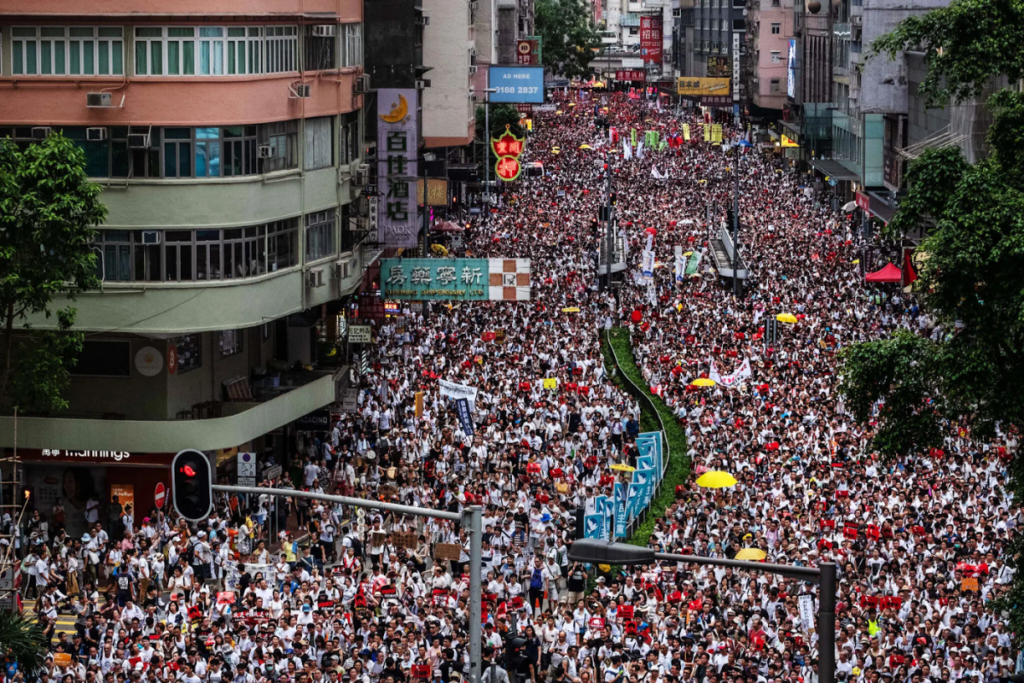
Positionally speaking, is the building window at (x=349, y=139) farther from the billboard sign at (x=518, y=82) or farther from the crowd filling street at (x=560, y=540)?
the billboard sign at (x=518, y=82)

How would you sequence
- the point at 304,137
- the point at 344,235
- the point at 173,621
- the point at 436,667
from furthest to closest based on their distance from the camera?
the point at 344,235 < the point at 304,137 < the point at 173,621 < the point at 436,667

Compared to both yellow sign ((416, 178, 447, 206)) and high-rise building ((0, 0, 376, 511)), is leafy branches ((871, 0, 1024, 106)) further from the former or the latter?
yellow sign ((416, 178, 447, 206))

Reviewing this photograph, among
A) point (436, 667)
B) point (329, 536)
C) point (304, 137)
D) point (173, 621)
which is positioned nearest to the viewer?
point (436, 667)

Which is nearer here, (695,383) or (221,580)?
(221,580)

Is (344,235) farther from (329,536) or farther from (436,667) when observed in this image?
(436,667)

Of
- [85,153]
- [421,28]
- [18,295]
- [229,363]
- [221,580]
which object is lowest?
[221,580]

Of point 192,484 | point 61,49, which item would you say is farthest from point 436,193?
point 192,484

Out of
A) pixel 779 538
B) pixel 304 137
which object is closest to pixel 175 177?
pixel 304 137

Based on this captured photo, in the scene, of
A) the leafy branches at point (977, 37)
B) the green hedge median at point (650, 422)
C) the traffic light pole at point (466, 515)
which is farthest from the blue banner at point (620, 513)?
the traffic light pole at point (466, 515)

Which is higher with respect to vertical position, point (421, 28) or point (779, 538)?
point (421, 28)
